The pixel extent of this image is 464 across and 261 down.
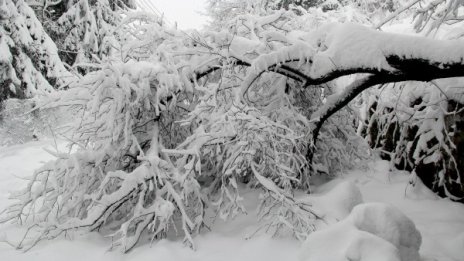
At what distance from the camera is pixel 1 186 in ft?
20.3

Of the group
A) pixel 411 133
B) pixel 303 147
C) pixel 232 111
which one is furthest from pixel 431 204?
pixel 232 111

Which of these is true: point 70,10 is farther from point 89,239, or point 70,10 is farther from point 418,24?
point 418,24

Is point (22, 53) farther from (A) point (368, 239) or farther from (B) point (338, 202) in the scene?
(A) point (368, 239)

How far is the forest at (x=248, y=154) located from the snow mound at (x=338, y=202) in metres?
0.02

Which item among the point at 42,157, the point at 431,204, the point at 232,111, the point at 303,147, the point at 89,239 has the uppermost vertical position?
the point at 232,111

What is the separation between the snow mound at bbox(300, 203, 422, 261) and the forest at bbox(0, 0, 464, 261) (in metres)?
0.01

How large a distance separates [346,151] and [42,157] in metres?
6.21

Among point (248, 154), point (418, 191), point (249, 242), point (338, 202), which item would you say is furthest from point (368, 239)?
point (418, 191)

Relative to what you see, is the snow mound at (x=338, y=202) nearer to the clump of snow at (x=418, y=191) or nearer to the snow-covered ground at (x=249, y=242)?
the snow-covered ground at (x=249, y=242)

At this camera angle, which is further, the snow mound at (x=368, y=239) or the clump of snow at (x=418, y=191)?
the clump of snow at (x=418, y=191)

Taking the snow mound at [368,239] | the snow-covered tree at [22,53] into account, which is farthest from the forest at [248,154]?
the snow-covered tree at [22,53]

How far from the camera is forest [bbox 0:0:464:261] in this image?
3.09m

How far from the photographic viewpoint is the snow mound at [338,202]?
3520 millimetres

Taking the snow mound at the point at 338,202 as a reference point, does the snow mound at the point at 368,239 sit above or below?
above
